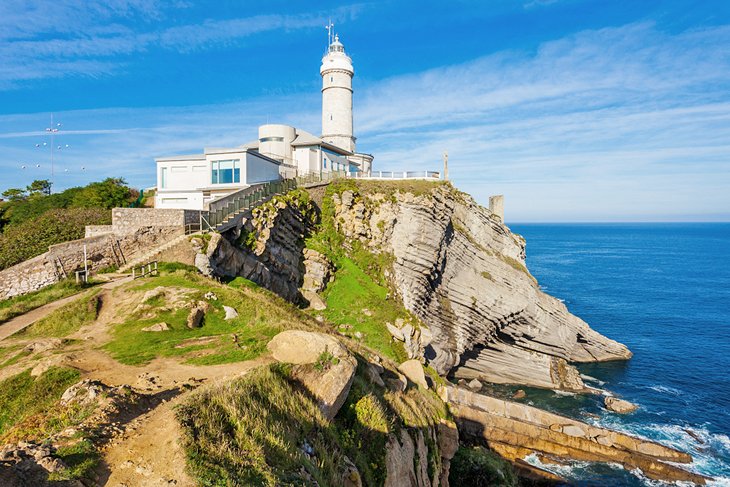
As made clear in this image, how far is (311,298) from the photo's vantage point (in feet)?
104

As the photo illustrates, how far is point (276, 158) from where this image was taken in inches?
1720

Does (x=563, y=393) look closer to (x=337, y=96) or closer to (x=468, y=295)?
(x=468, y=295)

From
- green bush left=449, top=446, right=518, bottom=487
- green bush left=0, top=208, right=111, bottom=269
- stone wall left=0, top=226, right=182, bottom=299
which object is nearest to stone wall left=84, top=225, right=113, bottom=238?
stone wall left=0, top=226, right=182, bottom=299

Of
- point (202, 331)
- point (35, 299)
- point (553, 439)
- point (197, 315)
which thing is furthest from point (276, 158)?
point (553, 439)

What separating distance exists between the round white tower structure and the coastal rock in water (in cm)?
3973

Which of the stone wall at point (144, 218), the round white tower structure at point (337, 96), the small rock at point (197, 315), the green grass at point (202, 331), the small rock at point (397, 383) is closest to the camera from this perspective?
the green grass at point (202, 331)

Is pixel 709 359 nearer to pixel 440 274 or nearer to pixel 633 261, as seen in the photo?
pixel 440 274

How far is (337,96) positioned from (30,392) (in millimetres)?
49503

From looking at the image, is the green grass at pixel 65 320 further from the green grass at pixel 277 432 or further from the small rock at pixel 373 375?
the small rock at pixel 373 375

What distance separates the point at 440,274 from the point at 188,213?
23787mm

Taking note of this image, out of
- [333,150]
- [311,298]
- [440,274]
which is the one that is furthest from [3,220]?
[440,274]

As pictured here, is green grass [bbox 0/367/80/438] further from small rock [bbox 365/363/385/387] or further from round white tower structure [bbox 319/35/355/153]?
round white tower structure [bbox 319/35/355/153]

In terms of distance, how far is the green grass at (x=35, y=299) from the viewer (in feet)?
56.5

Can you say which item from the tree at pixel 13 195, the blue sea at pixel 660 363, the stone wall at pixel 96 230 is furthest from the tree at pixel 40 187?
the blue sea at pixel 660 363
